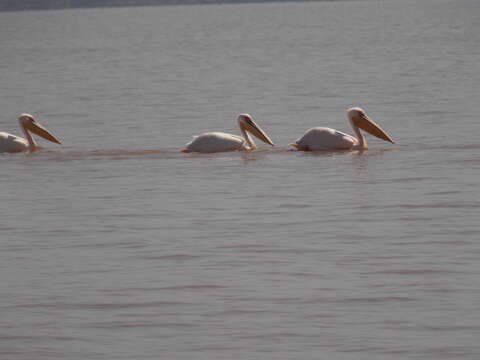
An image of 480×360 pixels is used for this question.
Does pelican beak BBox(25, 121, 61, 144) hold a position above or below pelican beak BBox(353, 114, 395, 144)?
above

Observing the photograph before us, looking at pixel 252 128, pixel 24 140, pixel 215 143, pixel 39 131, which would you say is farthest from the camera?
pixel 39 131

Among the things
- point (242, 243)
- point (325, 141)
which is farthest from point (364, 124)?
point (242, 243)

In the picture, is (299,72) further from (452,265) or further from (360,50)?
(452,265)

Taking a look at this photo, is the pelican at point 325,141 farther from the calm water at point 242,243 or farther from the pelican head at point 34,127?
the pelican head at point 34,127

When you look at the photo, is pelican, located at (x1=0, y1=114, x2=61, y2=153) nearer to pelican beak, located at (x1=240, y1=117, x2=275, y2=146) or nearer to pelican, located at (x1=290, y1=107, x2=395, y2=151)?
pelican beak, located at (x1=240, y1=117, x2=275, y2=146)

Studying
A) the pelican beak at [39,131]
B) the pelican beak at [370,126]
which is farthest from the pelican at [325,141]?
the pelican beak at [39,131]

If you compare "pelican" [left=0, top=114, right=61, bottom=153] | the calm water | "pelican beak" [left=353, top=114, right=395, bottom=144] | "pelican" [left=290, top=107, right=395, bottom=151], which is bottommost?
the calm water

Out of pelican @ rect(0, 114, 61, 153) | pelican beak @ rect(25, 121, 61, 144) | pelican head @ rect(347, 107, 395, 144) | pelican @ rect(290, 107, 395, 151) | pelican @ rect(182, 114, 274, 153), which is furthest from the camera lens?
pelican beak @ rect(25, 121, 61, 144)

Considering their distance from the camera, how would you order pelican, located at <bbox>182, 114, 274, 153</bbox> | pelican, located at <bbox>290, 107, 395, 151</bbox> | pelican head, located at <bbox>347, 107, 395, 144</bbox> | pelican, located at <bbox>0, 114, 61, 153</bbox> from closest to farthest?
pelican, located at <bbox>290, 107, 395, 151</bbox>, pelican, located at <bbox>182, 114, 274, 153</bbox>, pelican head, located at <bbox>347, 107, 395, 144</bbox>, pelican, located at <bbox>0, 114, 61, 153</bbox>

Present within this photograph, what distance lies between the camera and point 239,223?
11.2 metres

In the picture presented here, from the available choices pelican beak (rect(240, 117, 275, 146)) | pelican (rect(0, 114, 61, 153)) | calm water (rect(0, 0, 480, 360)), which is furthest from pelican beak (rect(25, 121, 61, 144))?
pelican beak (rect(240, 117, 275, 146))

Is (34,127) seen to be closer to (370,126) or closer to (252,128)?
(252,128)

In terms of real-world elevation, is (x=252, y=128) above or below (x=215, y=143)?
above

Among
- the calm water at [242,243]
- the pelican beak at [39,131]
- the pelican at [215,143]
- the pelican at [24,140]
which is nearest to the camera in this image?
the calm water at [242,243]
